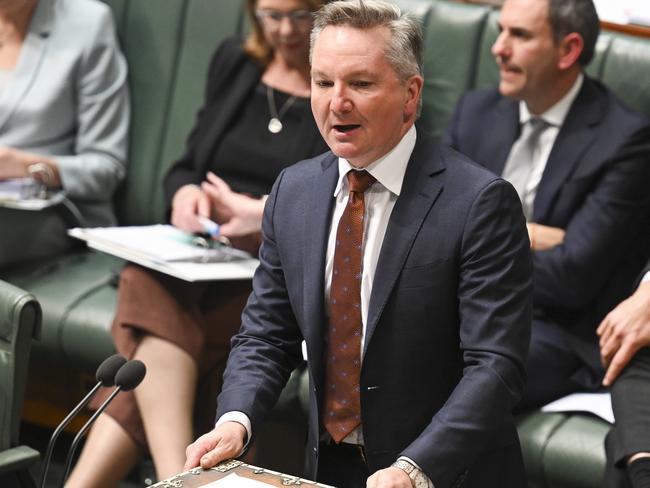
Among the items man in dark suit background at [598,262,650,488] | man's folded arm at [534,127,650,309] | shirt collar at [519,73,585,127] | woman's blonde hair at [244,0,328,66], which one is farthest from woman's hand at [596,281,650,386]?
woman's blonde hair at [244,0,328,66]

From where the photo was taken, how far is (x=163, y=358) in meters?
3.07

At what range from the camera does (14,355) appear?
7.45 ft

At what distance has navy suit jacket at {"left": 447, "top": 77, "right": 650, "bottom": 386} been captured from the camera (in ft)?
9.82

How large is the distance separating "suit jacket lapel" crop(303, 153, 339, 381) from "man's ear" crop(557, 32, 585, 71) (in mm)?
1205

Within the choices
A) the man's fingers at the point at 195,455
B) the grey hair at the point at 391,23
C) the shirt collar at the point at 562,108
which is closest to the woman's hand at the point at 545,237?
the shirt collar at the point at 562,108

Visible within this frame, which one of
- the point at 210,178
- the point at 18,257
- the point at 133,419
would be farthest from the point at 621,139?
the point at 18,257

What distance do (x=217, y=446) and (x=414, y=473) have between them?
1.07 feet

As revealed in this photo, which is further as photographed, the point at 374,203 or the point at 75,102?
the point at 75,102

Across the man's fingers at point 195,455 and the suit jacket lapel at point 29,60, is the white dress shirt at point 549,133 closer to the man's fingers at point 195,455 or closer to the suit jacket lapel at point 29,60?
the man's fingers at point 195,455

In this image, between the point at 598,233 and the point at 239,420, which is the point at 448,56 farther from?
the point at 239,420

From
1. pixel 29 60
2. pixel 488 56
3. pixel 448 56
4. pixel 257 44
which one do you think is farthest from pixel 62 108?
pixel 488 56

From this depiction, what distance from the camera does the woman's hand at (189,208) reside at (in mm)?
3295

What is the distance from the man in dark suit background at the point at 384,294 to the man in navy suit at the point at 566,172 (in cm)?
86

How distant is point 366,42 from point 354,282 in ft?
1.38
